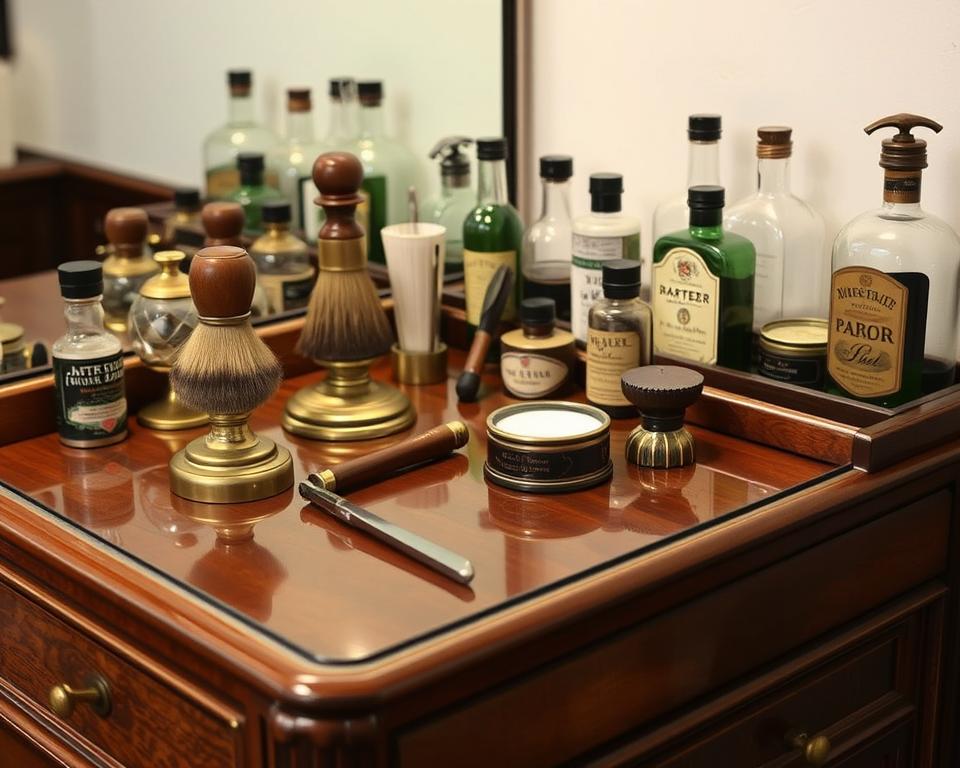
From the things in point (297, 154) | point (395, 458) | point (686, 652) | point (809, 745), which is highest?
point (297, 154)

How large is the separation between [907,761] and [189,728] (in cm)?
69

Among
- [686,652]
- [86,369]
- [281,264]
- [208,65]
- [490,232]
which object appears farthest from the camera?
[208,65]

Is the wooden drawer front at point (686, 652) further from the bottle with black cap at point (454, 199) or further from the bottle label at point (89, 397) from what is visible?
the bottle with black cap at point (454, 199)

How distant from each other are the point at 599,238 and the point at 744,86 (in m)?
0.23

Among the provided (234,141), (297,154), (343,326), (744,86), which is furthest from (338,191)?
(234,141)

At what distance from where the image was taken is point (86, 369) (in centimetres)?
127

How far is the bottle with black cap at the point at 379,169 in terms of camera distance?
1.76 metres

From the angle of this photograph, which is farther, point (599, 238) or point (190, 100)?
point (190, 100)

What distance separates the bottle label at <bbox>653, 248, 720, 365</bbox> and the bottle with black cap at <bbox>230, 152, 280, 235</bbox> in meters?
0.64

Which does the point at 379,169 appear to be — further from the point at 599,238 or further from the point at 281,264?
the point at 599,238

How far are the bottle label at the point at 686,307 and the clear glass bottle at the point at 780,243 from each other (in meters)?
0.07

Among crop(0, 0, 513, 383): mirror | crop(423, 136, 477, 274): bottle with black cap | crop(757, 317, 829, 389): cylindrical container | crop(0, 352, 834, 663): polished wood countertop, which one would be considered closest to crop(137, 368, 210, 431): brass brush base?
crop(0, 352, 834, 663): polished wood countertop

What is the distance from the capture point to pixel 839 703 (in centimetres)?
121

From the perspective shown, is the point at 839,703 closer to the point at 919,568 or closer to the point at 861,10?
the point at 919,568
